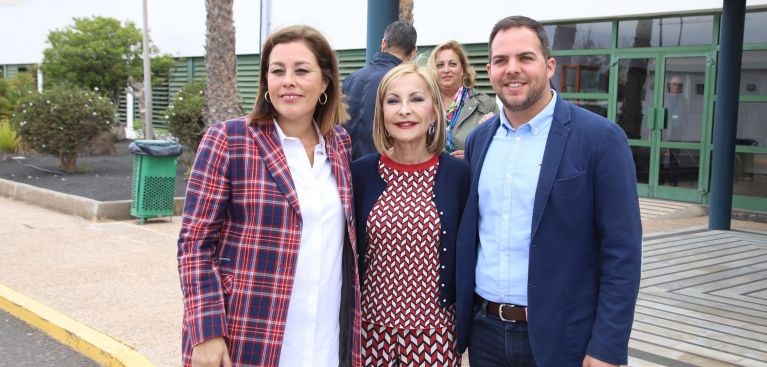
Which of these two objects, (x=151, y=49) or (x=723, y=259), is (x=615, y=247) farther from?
(x=151, y=49)

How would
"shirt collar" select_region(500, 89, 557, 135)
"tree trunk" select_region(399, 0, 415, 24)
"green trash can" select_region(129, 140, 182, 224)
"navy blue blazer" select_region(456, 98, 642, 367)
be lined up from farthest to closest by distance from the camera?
1. "tree trunk" select_region(399, 0, 415, 24)
2. "green trash can" select_region(129, 140, 182, 224)
3. "shirt collar" select_region(500, 89, 557, 135)
4. "navy blue blazer" select_region(456, 98, 642, 367)

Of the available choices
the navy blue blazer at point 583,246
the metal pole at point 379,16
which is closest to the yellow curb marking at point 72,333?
the metal pole at point 379,16

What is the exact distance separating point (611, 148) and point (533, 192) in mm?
293

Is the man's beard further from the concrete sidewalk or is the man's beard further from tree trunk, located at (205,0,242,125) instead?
tree trunk, located at (205,0,242,125)

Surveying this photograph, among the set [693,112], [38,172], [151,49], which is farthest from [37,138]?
[693,112]

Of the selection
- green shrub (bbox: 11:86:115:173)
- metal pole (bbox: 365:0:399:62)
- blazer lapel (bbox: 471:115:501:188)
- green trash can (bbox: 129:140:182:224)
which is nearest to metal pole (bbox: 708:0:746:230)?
metal pole (bbox: 365:0:399:62)

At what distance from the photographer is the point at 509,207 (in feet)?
8.85

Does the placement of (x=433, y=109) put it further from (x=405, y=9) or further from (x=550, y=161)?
(x=405, y=9)

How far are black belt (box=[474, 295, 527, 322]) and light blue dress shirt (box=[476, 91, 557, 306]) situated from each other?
0.02 m

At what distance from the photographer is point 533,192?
2.65 metres

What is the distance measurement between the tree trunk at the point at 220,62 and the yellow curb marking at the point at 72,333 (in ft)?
23.2

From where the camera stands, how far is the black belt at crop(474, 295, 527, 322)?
2713mm

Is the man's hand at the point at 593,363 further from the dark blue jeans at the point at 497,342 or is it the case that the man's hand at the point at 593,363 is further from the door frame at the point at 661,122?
the door frame at the point at 661,122

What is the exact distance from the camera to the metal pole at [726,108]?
33.8 feet
